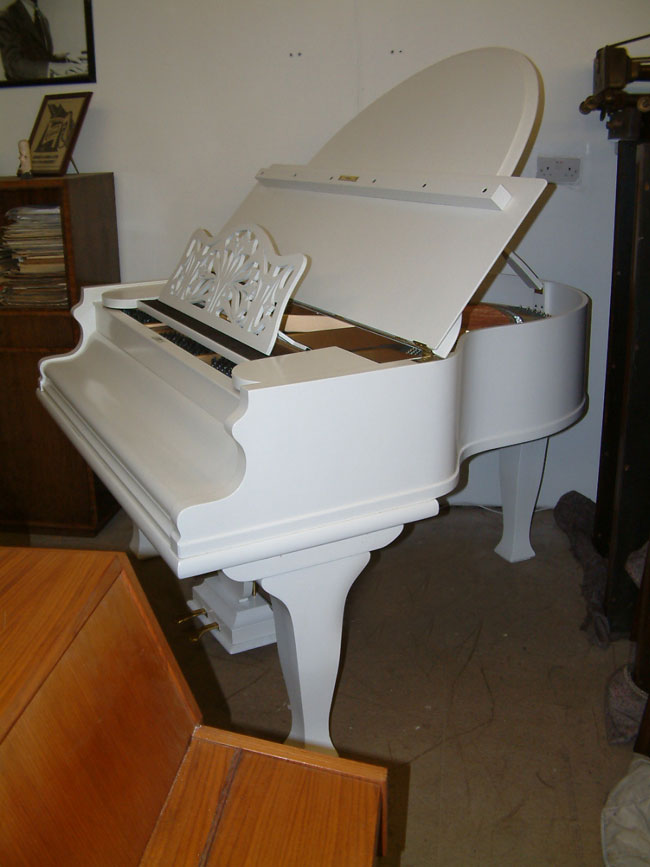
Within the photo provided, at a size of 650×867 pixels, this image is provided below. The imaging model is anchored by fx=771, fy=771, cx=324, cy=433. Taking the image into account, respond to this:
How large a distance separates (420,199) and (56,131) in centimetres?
161

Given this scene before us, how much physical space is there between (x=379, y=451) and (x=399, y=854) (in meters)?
0.82

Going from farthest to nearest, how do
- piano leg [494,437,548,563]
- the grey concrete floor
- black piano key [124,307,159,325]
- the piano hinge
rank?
piano leg [494,437,548,563], black piano key [124,307,159,325], the grey concrete floor, the piano hinge

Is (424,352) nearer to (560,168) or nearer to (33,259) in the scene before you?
(560,168)

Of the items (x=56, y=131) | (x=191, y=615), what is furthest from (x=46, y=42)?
(x=191, y=615)

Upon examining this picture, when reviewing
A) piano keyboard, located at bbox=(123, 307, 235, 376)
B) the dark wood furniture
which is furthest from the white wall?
the dark wood furniture

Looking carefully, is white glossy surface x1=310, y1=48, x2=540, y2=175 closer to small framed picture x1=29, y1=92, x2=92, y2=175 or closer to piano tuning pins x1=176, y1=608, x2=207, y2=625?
small framed picture x1=29, y1=92, x2=92, y2=175

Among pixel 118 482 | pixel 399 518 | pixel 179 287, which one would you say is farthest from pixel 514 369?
pixel 118 482

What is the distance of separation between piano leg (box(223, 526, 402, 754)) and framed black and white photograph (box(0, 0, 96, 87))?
2.16 meters

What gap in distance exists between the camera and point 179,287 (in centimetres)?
189

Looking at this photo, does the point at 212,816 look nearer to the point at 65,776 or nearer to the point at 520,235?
the point at 65,776

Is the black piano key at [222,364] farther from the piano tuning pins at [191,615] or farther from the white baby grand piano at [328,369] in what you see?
the piano tuning pins at [191,615]

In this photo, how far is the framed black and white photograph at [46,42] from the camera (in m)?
2.72

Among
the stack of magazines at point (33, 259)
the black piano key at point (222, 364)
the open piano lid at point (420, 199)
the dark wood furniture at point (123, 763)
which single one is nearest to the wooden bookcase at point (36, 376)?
the stack of magazines at point (33, 259)

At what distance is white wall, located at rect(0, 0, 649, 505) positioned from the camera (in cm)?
254
